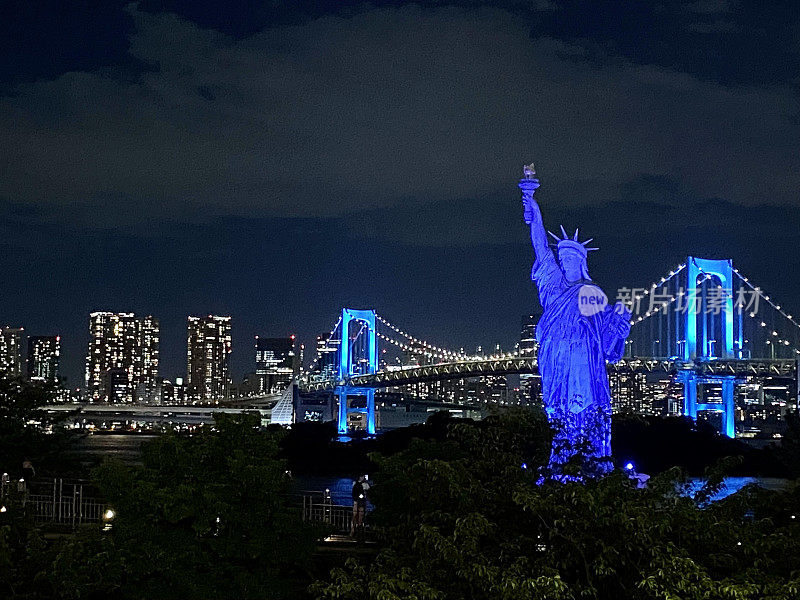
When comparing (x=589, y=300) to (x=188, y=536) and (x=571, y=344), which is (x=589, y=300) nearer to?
(x=571, y=344)

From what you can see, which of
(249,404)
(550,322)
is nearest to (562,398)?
(550,322)

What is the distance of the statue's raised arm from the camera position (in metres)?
19.2

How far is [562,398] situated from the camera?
60.9 ft

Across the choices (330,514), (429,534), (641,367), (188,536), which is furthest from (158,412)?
(429,534)

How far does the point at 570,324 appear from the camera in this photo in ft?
61.4

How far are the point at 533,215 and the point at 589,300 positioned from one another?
182 cm

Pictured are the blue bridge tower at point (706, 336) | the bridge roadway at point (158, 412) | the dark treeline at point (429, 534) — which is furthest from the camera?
the bridge roadway at point (158, 412)

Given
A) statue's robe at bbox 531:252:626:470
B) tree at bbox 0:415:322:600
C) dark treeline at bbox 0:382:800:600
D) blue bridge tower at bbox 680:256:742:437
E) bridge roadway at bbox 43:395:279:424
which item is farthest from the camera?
bridge roadway at bbox 43:395:279:424

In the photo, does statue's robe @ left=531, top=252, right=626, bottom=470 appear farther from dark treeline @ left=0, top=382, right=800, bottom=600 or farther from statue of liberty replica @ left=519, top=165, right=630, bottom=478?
dark treeline @ left=0, top=382, right=800, bottom=600

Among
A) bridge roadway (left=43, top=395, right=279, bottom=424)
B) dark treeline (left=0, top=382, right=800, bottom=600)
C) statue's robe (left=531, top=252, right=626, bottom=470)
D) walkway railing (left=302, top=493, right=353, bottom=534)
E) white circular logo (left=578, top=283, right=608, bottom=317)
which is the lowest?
walkway railing (left=302, top=493, right=353, bottom=534)

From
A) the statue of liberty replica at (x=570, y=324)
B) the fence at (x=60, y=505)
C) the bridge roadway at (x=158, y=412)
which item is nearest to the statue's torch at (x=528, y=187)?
the statue of liberty replica at (x=570, y=324)

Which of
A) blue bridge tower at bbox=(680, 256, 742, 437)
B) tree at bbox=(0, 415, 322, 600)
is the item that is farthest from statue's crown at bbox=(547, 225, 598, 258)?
blue bridge tower at bbox=(680, 256, 742, 437)

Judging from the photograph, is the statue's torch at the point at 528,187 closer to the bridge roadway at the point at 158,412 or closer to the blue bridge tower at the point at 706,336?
the blue bridge tower at the point at 706,336

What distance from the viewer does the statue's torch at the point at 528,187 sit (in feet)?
62.9
